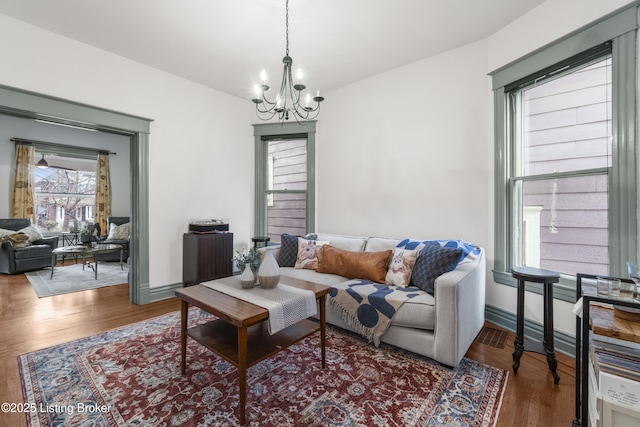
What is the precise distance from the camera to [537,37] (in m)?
2.39

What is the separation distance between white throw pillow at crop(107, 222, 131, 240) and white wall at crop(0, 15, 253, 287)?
10.2ft

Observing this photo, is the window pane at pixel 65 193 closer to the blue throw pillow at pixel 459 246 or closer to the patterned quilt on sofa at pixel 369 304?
the patterned quilt on sofa at pixel 369 304

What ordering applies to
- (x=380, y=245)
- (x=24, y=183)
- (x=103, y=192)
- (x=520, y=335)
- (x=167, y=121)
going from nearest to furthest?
(x=520, y=335)
(x=380, y=245)
(x=167, y=121)
(x=24, y=183)
(x=103, y=192)

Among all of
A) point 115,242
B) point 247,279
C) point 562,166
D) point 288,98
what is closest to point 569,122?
point 562,166

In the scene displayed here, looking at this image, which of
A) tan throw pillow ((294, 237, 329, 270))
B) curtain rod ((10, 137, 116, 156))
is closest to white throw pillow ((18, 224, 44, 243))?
curtain rod ((10, 137, 116, 156))

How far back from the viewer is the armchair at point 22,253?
15.6 feet

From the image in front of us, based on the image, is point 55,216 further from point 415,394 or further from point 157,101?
point 415,394

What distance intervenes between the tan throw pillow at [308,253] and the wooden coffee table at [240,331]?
1007mm

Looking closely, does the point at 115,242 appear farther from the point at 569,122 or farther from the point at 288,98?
the point at 569,122

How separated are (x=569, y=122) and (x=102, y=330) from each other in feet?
15.3

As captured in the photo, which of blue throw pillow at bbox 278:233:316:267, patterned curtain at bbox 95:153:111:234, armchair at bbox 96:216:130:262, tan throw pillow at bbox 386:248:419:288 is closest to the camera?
tan throw pillow at bbox 386:248:419:288

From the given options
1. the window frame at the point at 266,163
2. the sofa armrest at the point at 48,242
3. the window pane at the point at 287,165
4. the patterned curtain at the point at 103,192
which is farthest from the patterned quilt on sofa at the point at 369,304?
the patterned curtain at the point at 103,192

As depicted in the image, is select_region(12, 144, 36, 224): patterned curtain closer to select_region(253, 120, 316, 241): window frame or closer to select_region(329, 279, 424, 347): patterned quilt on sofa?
select_region(253, 120, 316, 241): window frame

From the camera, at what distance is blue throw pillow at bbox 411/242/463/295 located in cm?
231
